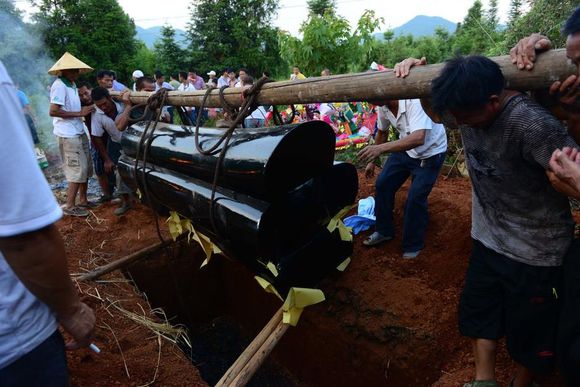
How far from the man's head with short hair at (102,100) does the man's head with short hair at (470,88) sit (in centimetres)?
430

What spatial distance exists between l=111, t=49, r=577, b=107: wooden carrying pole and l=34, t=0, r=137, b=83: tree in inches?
831

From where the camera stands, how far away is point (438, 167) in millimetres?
3168

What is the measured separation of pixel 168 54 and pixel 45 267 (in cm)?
2512

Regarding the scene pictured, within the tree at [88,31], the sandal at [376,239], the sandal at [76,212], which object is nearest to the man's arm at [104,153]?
the sandal at [76,212]

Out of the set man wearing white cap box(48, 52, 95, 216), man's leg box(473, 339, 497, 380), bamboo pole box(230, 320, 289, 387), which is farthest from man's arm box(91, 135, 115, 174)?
man's leg box(473, 339, 497, 380)

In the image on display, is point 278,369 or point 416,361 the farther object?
point 278,369

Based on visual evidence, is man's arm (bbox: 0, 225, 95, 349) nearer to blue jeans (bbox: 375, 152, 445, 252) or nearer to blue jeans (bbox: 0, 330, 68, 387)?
blue jeans (bbox: 0, 330, 68, 387)

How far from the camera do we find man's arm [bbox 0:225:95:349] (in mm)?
930

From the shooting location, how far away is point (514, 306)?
1808mm

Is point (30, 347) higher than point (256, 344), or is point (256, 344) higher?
point (30, 347)

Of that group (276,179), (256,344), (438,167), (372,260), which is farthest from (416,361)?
(276,179)

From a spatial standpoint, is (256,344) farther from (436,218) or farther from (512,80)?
(436,218)

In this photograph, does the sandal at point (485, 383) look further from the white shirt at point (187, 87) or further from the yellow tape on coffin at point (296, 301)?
the white shirt at point (187, 87)

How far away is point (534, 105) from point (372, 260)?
220 cm
